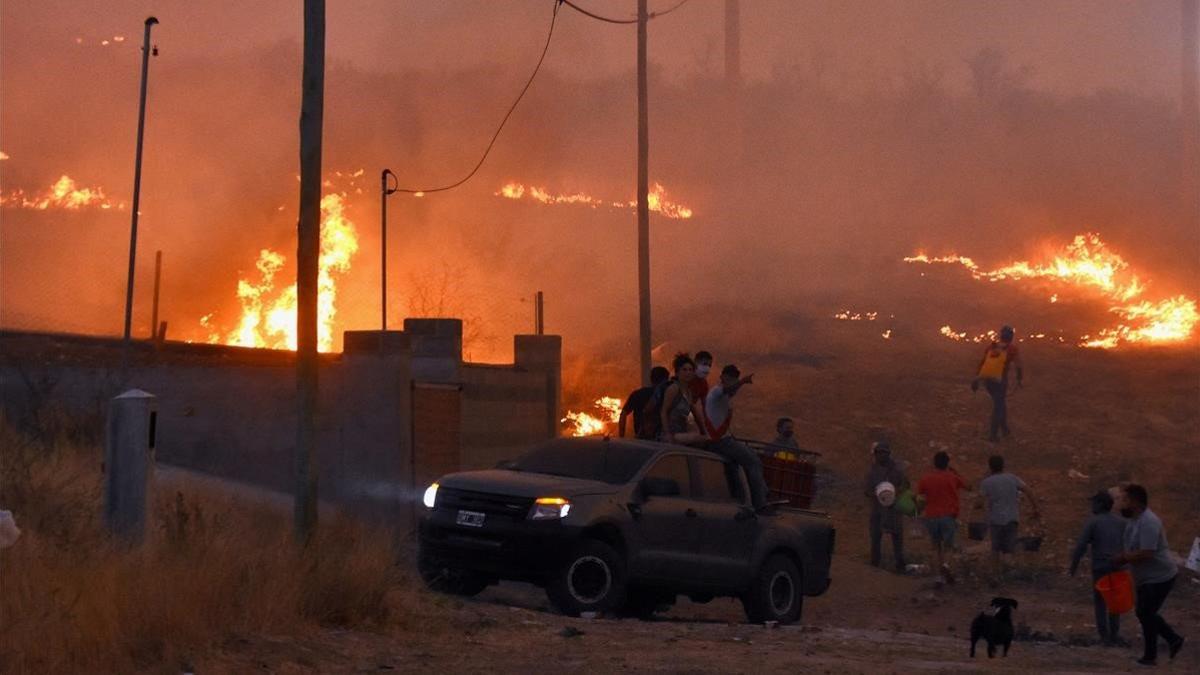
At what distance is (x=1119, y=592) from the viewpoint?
13945mm

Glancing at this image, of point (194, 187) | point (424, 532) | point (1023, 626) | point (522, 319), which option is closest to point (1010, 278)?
point (522, 319)

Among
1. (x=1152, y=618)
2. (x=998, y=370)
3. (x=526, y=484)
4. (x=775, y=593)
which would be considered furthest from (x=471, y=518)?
(x=998, y=370)

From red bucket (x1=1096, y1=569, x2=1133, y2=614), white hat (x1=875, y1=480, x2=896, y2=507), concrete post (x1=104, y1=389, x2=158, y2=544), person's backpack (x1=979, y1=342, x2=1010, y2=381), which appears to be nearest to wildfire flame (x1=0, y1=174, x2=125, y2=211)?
person's backpack (x1=979, y1=342, x2=1010, y2=381)

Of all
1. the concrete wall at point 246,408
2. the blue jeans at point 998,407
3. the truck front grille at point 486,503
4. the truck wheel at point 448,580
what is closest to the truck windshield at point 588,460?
the truck front grille at point 486,503

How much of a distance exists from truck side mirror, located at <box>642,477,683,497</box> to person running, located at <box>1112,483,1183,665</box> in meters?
3.67

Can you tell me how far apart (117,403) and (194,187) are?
33.8 metres

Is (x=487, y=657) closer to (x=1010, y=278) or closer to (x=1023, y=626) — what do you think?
(x=1023, y=626)

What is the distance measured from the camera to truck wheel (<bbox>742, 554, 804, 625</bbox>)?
572 inches

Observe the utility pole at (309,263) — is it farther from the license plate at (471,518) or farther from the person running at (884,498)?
the person running at (884,498)

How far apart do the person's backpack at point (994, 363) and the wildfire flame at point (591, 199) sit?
71.9 feet

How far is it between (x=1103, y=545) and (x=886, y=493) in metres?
4.82

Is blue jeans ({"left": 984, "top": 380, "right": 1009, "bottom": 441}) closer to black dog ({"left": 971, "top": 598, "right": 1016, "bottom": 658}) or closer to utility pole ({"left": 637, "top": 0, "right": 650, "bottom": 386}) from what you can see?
utility pole ({"left": 637, "top": 0, "right": 650, "bottom": 386})

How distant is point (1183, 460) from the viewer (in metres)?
28.5

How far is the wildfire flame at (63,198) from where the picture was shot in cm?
4394
